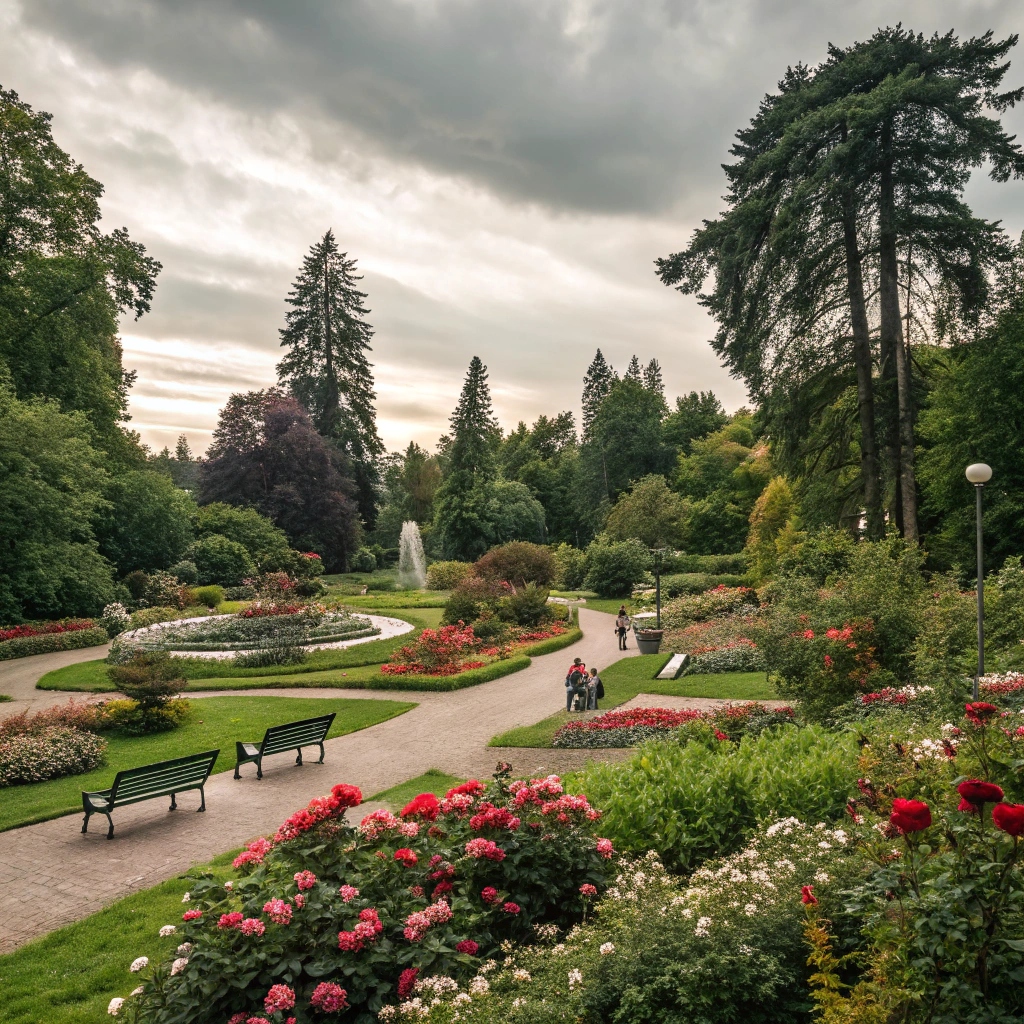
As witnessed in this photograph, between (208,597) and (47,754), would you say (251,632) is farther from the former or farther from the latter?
(47,754)

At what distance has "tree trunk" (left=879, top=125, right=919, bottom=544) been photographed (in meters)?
17.6

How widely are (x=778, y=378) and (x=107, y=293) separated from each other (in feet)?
88.6

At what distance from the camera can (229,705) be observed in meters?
14.7

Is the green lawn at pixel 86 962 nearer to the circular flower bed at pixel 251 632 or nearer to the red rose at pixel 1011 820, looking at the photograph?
the red rose at pixel 1011 820

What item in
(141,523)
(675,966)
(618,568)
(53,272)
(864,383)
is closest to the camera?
(675,966)

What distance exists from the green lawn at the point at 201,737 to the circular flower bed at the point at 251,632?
15.9ft

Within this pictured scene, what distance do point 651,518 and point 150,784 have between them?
34.3 m

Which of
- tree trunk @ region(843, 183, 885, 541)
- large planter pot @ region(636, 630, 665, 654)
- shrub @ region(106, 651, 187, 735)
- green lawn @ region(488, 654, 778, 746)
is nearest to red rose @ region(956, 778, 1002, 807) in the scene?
green lawn @ region(488, 654, 778, 746)

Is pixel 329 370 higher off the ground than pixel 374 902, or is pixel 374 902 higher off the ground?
pixel 329 370

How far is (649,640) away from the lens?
20.6 meters

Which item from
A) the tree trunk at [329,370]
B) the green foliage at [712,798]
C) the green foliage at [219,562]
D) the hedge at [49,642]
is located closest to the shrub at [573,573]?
the green foliage at [219,562]

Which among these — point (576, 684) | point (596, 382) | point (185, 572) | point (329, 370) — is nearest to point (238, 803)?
point (576, 684)

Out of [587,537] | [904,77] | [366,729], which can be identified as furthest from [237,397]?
[904,77]

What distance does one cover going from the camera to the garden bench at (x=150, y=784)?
8.20 meters
